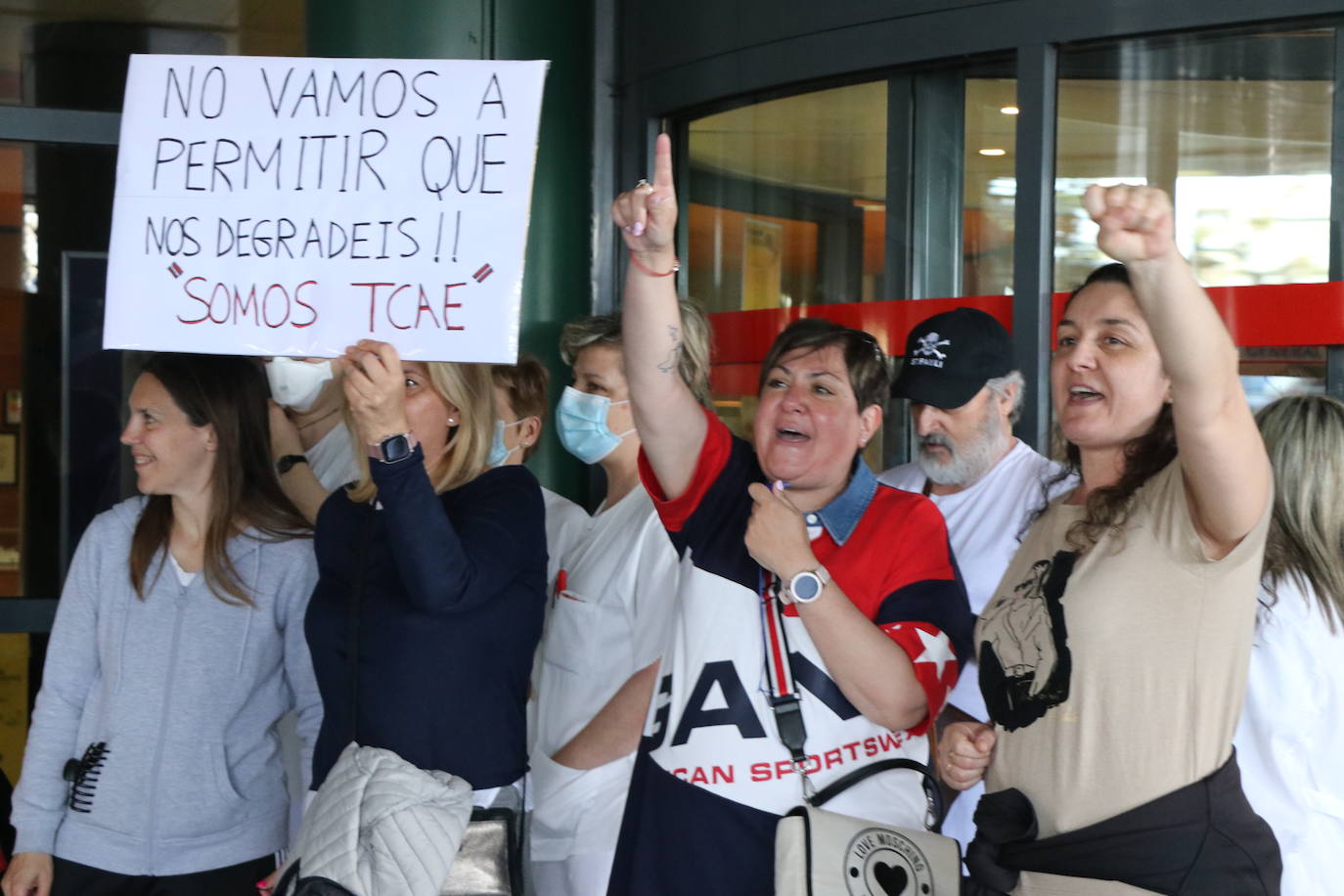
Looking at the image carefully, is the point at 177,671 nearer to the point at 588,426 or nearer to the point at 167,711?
the point at 167,711

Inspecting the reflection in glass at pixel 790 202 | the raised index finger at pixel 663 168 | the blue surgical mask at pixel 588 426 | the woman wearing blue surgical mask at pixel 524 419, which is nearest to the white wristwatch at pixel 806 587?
the raised index finger at pixel 663 168

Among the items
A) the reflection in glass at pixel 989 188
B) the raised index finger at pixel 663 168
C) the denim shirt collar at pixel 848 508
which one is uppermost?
the reflection in glass at pixel 989 188

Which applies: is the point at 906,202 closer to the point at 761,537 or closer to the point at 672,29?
the point at 672,29

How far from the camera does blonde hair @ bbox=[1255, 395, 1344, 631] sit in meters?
2.55

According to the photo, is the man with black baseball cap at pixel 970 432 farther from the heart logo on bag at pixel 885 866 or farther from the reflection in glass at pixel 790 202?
the heart logo on bag at pixel 885 866

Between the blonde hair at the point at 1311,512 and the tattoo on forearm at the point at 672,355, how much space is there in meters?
1.09

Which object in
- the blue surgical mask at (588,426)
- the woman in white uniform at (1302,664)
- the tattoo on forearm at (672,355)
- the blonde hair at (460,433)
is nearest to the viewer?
the tattoo on forearm at (672,355)

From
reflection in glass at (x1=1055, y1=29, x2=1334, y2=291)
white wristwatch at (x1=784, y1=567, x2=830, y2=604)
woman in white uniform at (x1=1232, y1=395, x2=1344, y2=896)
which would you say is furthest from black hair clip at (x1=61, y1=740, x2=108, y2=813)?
reflection in glass at (x1=1055, y1=29, x2=1334, y2=291)

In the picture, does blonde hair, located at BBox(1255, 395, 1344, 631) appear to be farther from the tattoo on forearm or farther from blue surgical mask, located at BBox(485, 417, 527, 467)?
blue surgical mask, located at BBox(485, 417, 527, 467)

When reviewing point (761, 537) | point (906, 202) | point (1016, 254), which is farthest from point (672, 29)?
point (761, 537)

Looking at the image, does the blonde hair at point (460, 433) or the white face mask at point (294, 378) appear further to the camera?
the white face mask at point (294, 378)

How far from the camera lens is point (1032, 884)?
210cm

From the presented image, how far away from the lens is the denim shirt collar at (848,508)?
2.46 m

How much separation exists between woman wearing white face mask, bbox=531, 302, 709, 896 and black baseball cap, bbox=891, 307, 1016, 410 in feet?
1.69
